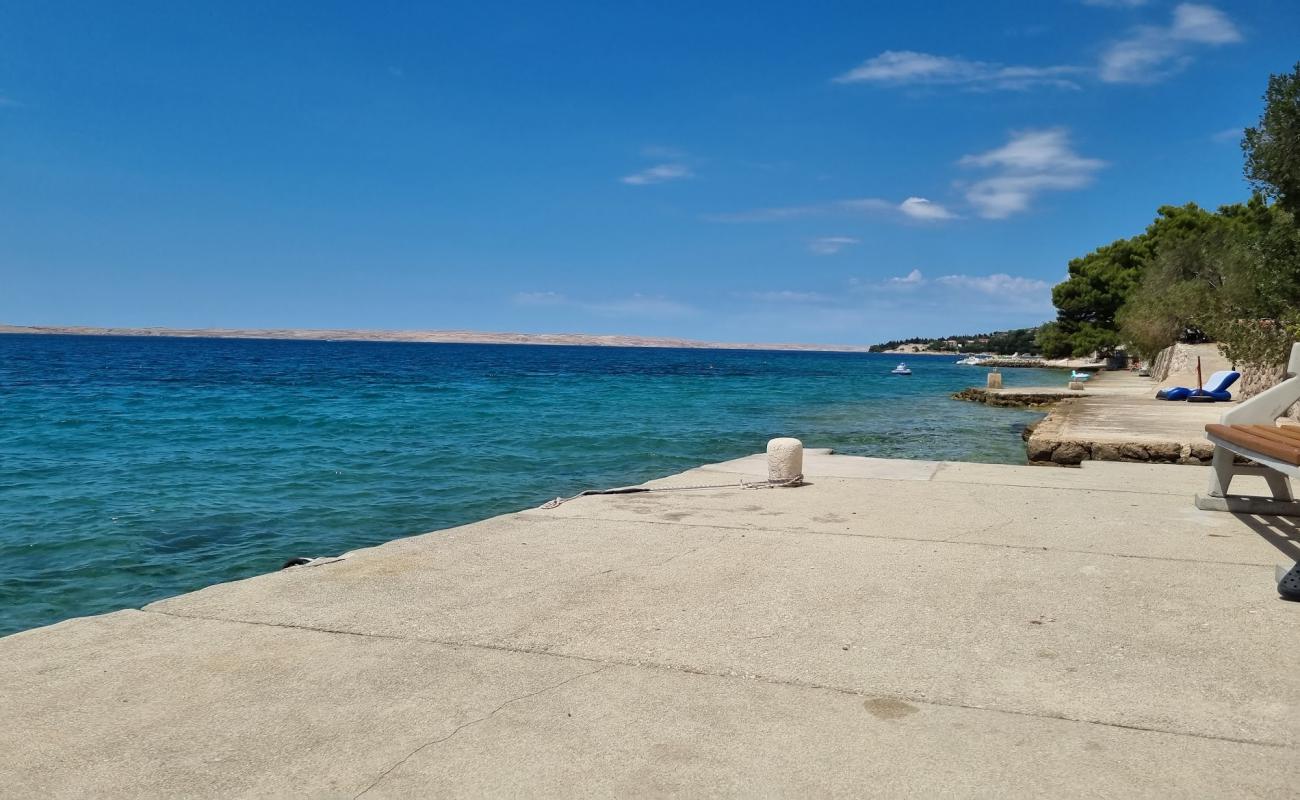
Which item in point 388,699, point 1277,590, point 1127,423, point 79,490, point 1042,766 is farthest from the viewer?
point 1127,423

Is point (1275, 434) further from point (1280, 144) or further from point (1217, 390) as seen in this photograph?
point (1217, 390)

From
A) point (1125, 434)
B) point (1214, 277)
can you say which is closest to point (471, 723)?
point (1125, 434)

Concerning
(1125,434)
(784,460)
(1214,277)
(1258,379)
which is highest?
(1214,277)

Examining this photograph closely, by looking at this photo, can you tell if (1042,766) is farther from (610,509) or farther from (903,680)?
(610,509)

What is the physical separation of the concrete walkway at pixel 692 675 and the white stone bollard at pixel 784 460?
2.45 m

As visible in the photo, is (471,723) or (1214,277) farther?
(1214,277)

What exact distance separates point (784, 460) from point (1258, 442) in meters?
3.93

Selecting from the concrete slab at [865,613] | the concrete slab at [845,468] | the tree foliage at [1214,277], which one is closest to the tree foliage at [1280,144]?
the tree foliage at [1214,277]

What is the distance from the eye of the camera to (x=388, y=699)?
3260 mm

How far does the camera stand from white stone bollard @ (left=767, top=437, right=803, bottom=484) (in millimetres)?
8391

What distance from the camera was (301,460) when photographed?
1519cm

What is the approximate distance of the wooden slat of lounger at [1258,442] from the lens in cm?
481

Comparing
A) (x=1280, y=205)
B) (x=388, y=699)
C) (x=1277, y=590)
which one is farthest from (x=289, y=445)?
(x=1280, y=205)

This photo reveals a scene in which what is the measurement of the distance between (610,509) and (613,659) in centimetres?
369
